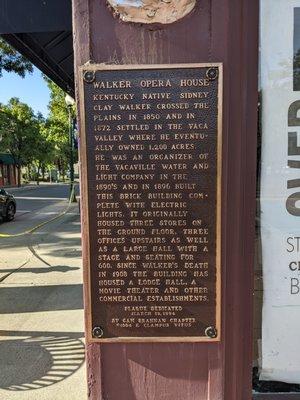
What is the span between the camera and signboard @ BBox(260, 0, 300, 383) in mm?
2361

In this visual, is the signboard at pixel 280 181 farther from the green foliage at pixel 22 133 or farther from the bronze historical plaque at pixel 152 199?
the green foliage at pixel 22 133

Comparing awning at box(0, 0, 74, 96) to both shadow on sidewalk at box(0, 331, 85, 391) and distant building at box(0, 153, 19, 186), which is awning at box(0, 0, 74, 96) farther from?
distant building at box(0, 153, 19, 186)

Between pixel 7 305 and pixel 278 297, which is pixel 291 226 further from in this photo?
pixel 7 305

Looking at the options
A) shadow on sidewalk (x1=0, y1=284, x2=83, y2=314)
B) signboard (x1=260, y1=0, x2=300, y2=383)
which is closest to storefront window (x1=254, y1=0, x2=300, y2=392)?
signboard (x1=260, y1=0, x2=300, y2=383)

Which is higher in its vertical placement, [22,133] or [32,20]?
[22,133]

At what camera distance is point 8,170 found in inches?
1956

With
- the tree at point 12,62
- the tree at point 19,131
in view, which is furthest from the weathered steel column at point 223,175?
the tree at point 19,131

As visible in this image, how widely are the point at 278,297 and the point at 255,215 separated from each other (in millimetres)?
514

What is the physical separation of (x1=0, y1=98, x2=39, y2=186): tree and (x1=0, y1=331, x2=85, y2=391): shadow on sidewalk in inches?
1568

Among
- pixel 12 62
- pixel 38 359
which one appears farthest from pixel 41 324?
pixel 12 62

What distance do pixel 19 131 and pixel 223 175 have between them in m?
44.7

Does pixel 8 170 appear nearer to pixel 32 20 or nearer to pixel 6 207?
pixel 6 207

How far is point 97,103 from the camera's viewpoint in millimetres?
2170

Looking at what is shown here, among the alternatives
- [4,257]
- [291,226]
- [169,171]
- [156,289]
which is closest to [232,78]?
[169,171]
